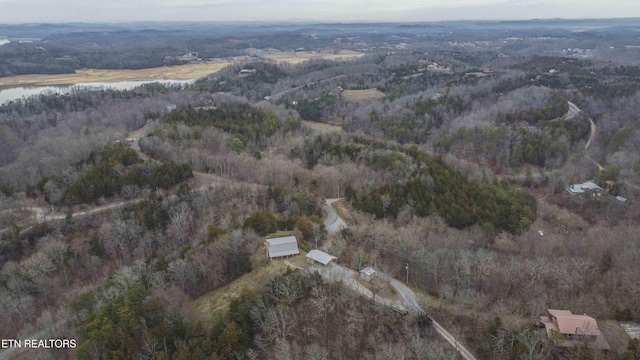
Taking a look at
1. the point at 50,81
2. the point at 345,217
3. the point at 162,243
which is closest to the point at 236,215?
the point at 162,243

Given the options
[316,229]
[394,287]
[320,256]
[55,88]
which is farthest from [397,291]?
[55,88]

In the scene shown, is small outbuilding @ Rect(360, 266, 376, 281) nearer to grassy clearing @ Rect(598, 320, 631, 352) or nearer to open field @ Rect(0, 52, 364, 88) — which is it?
grassy clearing @ Rect(598, 320, 631, 352)

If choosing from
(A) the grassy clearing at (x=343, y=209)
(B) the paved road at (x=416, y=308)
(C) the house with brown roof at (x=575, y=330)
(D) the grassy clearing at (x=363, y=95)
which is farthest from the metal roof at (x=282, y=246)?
(D) the grassy clearing at (x=363, y=95)

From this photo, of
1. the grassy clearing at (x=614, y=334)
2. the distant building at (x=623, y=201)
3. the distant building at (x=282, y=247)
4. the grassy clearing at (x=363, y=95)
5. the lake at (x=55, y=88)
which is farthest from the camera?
the lake at (x=55, y=88)

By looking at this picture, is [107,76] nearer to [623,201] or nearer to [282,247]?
[282,247]

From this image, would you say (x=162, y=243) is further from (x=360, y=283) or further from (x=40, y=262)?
(x=360, y=283)

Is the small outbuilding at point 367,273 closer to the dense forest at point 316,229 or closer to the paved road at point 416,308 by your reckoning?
the dense forest at point 316,229
